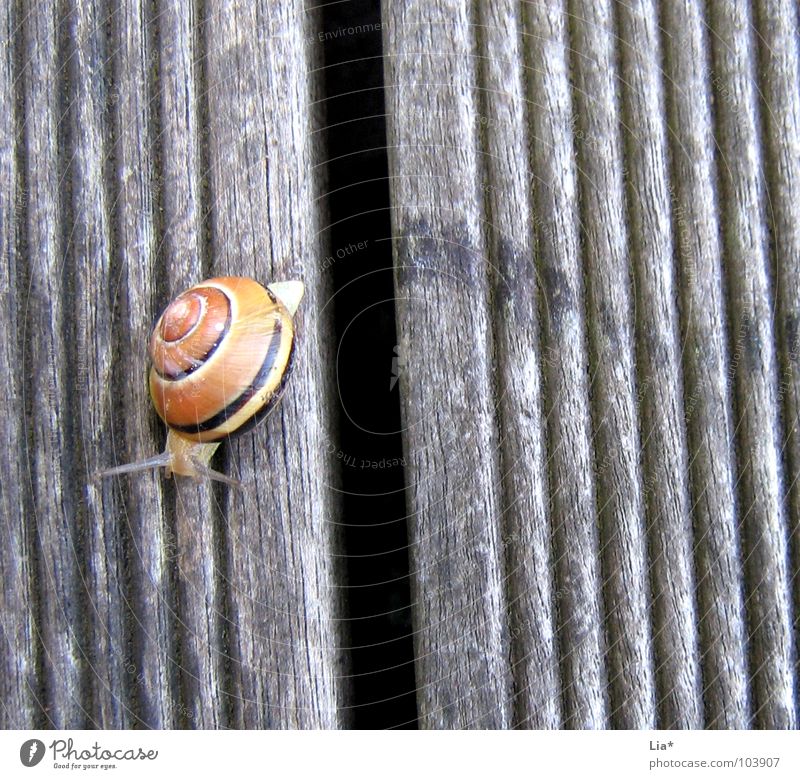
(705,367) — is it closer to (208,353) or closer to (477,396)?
(477,396)

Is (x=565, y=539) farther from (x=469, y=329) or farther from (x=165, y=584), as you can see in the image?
(x=165, y=584)

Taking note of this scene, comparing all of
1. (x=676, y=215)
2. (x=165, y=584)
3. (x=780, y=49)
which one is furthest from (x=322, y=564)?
(x=780, y=49)

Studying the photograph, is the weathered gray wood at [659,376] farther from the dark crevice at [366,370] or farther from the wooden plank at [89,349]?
the wooden plank at [89,349]

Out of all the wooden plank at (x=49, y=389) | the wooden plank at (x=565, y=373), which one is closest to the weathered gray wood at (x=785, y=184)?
the wooden plank at (x=565, y=373)

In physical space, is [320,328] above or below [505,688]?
above

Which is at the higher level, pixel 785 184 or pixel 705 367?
pixel 785 184
